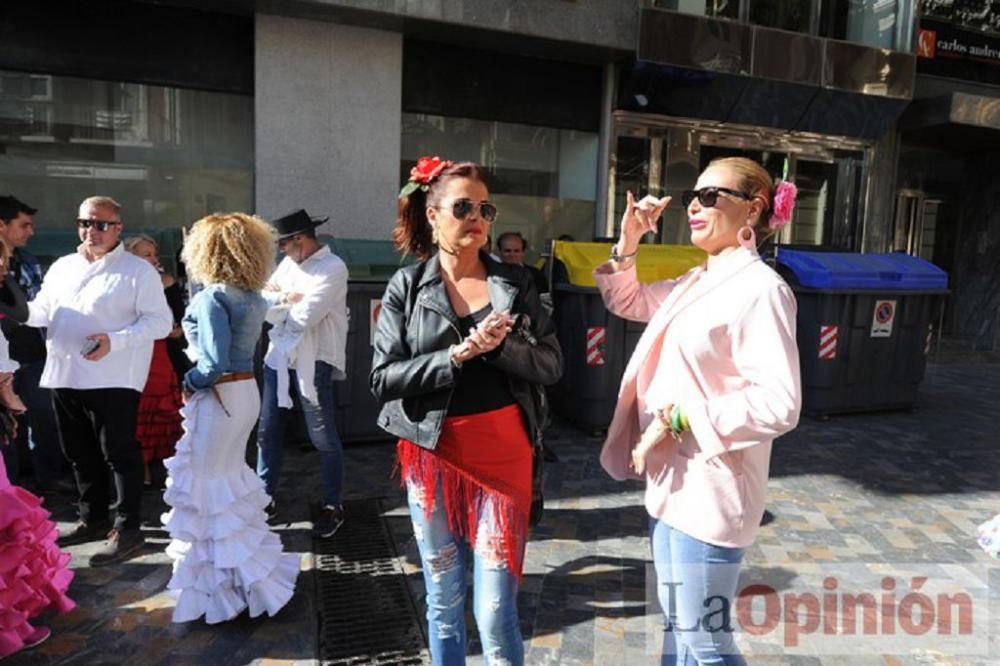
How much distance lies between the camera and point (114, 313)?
13.0 ft

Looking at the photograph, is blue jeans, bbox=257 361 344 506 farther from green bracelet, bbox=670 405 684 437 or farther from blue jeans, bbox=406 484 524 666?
green bracelet, bbox=670 405 684 437

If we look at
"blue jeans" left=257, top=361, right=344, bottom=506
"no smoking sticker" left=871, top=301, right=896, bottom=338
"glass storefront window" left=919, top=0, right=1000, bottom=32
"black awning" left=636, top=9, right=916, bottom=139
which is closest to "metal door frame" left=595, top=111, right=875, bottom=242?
"black awning" left=636, top=9, right=916, bottom=139

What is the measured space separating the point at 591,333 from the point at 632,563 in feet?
8.95

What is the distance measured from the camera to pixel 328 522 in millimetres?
4281

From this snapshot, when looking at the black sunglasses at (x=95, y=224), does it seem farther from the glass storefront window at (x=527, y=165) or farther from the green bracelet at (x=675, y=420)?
the glass storefront window at (x=527, y=165)

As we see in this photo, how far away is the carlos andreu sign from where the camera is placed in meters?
11.6

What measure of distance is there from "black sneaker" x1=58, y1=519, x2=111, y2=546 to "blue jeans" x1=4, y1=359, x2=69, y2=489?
2.82 ft

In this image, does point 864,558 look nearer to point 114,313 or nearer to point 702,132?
point 114,313

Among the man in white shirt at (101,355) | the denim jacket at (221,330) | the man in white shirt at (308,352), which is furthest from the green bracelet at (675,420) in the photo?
the man in white shirt at (101,355)

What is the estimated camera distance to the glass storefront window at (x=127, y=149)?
24.2 ft

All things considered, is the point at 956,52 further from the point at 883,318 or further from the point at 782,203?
the point at 782,203

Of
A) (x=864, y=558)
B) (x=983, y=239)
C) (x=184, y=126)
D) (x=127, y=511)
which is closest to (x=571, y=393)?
(x=864, y=558)

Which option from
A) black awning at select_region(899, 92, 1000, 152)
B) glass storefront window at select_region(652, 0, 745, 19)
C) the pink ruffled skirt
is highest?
glass storefront window at select_region(652, 0, 745, 19)

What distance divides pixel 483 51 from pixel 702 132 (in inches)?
140
